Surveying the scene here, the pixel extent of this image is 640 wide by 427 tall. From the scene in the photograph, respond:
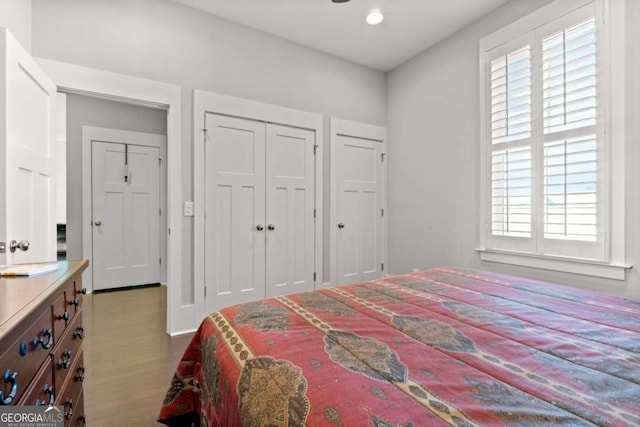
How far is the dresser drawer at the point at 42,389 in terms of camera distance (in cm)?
75

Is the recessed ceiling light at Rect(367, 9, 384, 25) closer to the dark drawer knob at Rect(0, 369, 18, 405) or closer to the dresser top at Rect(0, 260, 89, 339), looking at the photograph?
→ the dresser top at Rect(0, 260, 89, 339)

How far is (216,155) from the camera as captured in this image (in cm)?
292

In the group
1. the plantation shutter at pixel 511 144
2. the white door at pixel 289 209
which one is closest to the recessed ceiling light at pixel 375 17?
the plantation shutter at pixel 511 144

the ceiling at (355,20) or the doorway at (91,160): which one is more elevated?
the ceiling at (355,20)

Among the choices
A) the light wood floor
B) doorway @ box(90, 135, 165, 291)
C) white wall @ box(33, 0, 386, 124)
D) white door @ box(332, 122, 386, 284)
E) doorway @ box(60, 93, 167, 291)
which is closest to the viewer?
the light wood floor

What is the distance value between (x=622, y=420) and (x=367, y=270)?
339cm

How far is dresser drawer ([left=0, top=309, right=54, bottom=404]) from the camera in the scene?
640mm

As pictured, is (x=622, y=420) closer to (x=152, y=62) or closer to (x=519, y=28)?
(x=519, y=28)

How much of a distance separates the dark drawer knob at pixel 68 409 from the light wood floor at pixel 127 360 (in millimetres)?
572

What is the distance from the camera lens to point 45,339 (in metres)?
0.86

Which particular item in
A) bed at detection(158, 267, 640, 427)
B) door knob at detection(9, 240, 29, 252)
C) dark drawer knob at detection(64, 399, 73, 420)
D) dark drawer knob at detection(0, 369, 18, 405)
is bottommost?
dark drawer knob at detection(64, 399, 73, 420)

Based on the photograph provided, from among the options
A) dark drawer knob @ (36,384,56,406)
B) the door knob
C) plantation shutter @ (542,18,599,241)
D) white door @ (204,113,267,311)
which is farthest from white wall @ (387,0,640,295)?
the door knob

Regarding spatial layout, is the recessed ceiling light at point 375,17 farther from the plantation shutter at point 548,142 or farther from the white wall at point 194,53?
the plantation shutter at point 548,142

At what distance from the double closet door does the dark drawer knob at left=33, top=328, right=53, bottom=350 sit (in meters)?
2.00
